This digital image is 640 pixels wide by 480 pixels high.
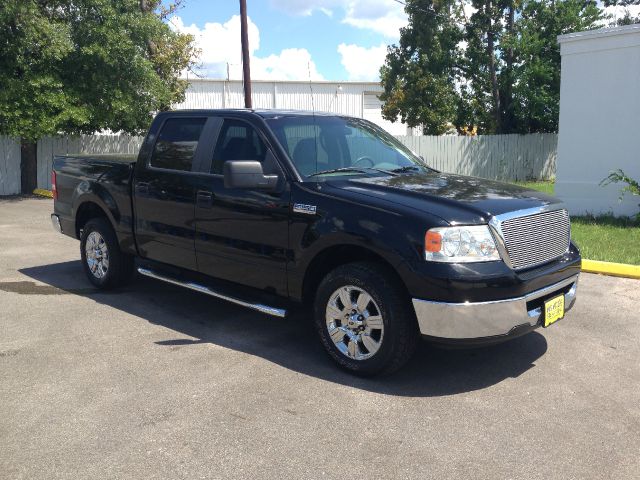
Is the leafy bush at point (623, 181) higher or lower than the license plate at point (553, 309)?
higher

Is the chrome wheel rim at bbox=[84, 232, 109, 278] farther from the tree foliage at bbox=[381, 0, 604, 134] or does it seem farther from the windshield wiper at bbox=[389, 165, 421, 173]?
the tree foliage at bbox=[381, 0, 604, 134]

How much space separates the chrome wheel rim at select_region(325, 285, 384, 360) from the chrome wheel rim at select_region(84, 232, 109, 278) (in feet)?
10.8

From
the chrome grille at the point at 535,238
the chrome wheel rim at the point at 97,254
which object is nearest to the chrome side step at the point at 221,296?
the chrome wheel rim at the point at 97,254

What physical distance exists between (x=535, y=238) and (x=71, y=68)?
15.9 metres

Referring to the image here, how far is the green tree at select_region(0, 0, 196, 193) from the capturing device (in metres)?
16.0

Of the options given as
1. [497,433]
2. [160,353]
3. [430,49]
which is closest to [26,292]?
[160,353]

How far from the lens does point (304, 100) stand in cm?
3544

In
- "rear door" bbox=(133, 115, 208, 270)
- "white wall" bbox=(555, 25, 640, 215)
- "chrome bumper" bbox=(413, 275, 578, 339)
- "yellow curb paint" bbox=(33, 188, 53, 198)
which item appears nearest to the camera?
"chrome bumper" bbox=(413, 275, 578, 339)

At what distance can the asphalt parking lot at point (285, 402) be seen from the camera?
346cm

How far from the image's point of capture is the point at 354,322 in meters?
4.54

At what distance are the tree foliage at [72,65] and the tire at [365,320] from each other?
14.0 metres

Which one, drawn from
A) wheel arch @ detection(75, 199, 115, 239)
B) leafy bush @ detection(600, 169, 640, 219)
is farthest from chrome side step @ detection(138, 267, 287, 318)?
leafy bush @ detection(600, 169, 640, 219)

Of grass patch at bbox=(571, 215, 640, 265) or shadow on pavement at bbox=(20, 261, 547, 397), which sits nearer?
shadow on pavement at bbox=(20, 261, 547, 397)

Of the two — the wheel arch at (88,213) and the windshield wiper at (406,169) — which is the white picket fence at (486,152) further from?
the windshield wiper at (406,169)
